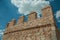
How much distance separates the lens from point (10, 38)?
30.6 ft

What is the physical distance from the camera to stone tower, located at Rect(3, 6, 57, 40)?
7.89m

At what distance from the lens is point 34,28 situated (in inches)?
335

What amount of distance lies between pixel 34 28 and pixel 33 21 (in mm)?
469

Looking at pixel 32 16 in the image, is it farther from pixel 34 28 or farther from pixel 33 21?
pixel 34 28

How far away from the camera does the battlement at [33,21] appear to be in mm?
8203

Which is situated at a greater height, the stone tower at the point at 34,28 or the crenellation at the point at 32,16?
the crenellation at the point at 32,16

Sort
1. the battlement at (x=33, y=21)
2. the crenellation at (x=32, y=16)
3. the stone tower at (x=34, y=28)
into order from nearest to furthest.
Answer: the stone tower at (x=34, y=28) → the battlement at (x=33, y=21) → the crenellation at (x=32, y=16)

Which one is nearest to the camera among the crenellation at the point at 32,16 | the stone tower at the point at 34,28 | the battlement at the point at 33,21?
the stone tower at the point at 34,28

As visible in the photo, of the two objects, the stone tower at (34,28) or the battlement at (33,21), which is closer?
the stone tower at (34,28)

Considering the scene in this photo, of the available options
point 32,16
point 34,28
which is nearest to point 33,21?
point 32,16

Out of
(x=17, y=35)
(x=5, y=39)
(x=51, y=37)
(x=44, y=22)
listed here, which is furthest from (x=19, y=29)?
(x=51, y=37)

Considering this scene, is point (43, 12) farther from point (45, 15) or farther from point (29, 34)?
point (29, 34)

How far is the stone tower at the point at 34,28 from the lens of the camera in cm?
789

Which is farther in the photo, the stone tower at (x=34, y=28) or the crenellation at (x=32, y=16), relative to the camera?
the crenellation at (x=32, y=16)
